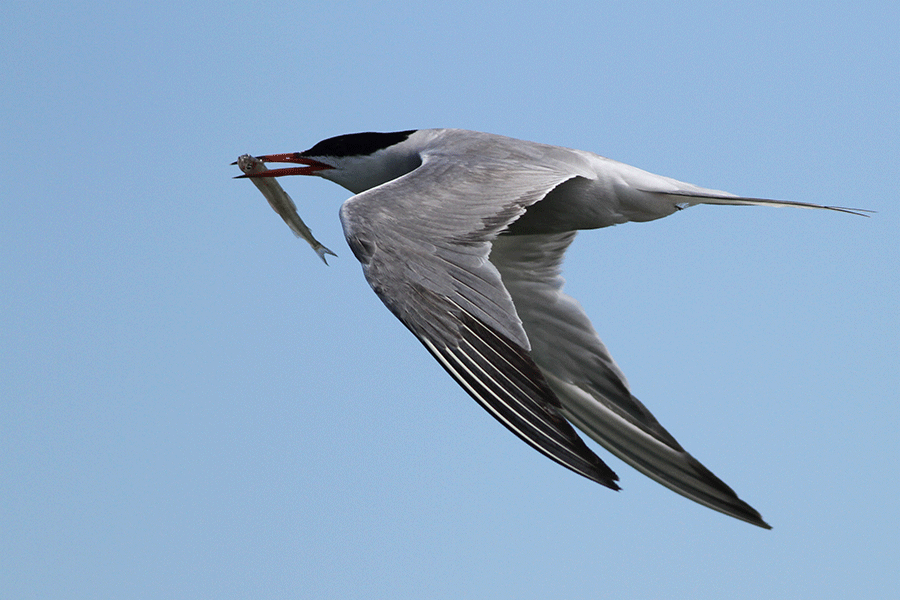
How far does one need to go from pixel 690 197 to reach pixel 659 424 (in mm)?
1385

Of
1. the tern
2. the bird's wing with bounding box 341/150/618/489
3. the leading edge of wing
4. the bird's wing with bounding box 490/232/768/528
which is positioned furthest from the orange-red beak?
the leading edge of wing

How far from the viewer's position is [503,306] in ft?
12.8

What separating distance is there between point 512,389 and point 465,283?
0.54 metres

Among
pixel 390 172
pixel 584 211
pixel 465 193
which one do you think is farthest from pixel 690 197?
pixel 390 172

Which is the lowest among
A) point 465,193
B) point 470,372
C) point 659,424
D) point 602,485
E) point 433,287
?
point 659,424

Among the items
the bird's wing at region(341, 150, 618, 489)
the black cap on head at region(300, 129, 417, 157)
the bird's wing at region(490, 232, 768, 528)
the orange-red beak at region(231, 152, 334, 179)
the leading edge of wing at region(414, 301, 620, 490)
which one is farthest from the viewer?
the orange-red beak at region(231, 152, 334, 179)

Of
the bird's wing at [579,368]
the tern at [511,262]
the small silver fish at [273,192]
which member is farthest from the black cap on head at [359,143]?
the bird's wing at [579,368]

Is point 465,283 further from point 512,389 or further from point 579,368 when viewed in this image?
point 579,368

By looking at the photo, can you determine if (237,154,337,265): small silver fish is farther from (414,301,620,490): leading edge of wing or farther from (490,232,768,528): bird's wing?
(414,301,620,490): leading edge of wing

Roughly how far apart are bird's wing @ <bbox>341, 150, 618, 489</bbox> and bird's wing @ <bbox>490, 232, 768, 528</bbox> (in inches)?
54.1

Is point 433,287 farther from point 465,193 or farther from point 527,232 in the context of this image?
point 527,232

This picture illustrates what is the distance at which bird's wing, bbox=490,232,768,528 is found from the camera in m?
5.60

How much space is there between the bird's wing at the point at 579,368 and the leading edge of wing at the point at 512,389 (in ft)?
6.53

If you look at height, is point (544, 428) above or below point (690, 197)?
below
